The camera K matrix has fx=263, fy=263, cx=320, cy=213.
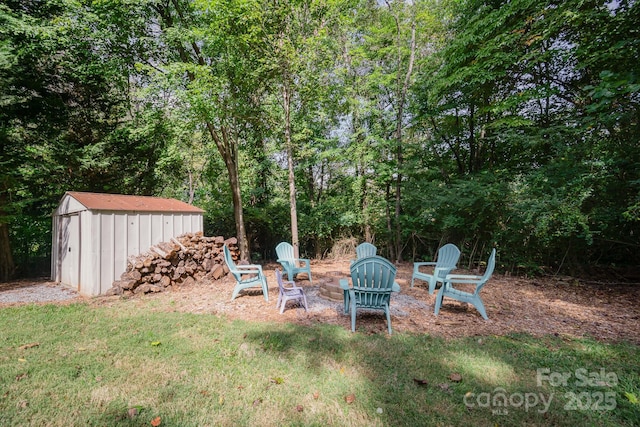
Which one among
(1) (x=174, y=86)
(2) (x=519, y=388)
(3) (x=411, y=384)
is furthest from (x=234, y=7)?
(2) (x=519, y=388)

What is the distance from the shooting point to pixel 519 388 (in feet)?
7.59

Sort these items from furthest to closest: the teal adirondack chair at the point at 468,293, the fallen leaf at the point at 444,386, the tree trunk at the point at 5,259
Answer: the tree trunk at the point at 5,259 < the teal adirondack chair at the point at 468,293 < the fallen leaf at the point at 444,386

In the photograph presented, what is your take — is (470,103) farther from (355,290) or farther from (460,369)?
(460,369)

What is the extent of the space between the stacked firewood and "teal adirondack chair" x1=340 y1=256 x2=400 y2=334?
14.7ft

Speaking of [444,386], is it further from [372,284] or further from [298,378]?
[372,284]

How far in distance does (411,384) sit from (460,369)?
616mm

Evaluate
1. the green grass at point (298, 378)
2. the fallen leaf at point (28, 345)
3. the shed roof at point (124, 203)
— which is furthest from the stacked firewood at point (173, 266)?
the fallen leaf at point (28, 345)

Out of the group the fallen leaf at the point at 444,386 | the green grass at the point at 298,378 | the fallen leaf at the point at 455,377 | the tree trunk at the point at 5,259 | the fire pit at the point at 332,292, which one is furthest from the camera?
the tree trunk at the point at 5,259

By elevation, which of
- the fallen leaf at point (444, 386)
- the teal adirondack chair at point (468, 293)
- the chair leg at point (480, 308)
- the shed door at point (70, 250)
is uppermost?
the shed door at point (70, 250)

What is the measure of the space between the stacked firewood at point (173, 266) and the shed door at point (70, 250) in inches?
51.4

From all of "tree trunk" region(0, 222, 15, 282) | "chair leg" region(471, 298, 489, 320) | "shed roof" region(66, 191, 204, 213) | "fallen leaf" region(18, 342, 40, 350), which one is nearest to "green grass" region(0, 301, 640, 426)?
"fallen leaf" region(18, 342, 40, 350)

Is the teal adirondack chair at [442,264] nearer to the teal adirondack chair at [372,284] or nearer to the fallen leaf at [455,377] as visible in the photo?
the teal adirondack chair at [372,284]

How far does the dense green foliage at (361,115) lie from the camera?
18.3 feet

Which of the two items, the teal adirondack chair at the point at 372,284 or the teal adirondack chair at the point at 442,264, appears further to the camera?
the teal adirondack chair at the point at 442,264
